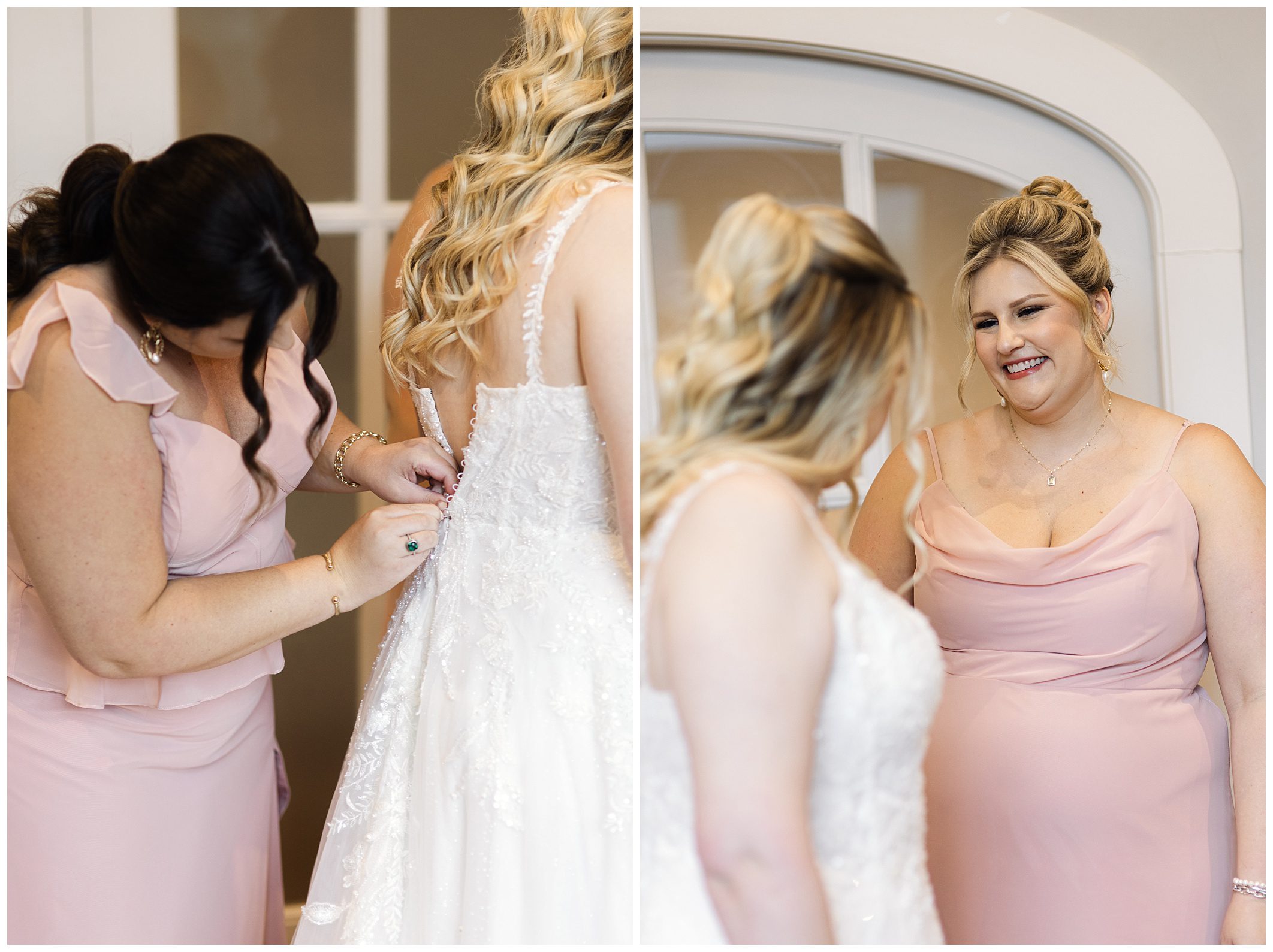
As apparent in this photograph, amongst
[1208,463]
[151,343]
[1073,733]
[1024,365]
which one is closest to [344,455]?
[151,343]

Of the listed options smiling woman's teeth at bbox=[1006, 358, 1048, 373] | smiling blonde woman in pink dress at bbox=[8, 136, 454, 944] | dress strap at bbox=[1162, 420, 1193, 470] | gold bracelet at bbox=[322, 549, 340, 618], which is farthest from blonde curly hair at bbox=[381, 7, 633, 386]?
dress strap at bbox=[1162, 420, 1193, 470]

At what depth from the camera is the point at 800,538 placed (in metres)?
0.98

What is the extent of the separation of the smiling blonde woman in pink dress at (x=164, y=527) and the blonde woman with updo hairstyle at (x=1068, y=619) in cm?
68

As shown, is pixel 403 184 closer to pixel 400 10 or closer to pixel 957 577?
pixel 400 10

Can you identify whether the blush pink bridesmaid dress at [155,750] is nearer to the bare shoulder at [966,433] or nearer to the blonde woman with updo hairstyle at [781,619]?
the blonde woman with updo hairstyle at [781,619]

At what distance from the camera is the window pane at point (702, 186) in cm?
105

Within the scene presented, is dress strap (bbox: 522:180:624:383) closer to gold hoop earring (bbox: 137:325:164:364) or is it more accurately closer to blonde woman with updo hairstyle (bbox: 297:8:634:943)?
blonde woman with updo hairstyle (bbox: 297:8:634:943)

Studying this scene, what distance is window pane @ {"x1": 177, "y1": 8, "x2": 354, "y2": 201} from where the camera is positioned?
140cm

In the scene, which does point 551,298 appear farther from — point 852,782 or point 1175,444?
point 1175,444

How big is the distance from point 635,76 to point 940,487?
0.61 m

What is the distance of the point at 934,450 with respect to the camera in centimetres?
109

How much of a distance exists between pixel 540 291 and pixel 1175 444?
793 millimetres

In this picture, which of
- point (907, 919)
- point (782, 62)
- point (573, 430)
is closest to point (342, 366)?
point (573, 430)

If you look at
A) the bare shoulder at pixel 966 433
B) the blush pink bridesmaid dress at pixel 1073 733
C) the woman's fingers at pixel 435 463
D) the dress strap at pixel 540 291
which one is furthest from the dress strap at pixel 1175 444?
the woman's fingers at pixel 435 463
